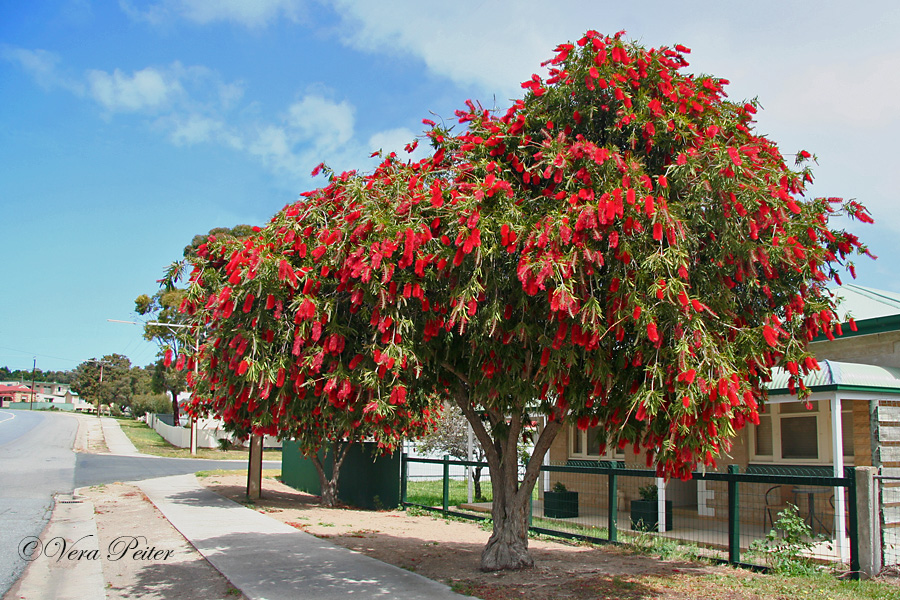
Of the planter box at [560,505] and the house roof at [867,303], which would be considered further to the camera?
the planter box at [560,505]

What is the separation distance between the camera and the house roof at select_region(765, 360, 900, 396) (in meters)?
10.4

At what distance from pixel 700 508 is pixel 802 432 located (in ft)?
7.53

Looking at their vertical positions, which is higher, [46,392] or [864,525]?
[864,525]

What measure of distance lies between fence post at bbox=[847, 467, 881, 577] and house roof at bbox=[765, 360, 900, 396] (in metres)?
2.54

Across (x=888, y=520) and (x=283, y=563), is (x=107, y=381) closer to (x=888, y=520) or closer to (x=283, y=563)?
(x=283, y=563)

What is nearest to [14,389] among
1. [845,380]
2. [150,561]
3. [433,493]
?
[433,493]

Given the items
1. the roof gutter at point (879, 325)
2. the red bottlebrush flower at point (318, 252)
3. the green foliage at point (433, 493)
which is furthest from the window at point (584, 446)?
the red bottlebrush flower at point (318, 252)

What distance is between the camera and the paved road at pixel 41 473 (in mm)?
10875

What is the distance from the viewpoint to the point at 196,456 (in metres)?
35.3

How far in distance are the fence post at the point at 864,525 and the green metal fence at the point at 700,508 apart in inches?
0.8

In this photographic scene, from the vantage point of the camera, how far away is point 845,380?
34.6ft

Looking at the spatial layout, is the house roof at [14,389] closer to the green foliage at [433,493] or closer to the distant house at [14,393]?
the distant house at [14,393]

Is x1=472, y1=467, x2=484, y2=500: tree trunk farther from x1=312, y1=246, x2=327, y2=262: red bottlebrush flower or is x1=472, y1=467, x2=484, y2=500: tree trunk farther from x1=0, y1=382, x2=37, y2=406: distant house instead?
x1=0, y1=382, x2=37, y2=406: distant house

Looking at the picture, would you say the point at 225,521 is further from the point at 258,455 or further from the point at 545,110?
the point at 545,110
